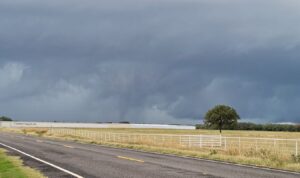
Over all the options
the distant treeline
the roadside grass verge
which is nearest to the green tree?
the distant treeline

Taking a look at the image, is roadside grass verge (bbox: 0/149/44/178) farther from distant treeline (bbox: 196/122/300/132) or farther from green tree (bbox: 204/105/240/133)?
distant treeline (bbox: 196/122/300/132)

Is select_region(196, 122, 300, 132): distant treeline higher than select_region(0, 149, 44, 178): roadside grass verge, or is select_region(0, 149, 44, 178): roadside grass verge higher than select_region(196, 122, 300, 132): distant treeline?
select_region(196, 122, 300, 132): distant treeline

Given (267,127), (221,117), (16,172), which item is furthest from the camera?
(267,127)

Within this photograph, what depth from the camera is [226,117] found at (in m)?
124

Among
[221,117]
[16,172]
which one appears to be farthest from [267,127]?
[16,172]

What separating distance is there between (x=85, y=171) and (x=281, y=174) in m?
7.29

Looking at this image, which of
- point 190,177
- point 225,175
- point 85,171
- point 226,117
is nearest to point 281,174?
point 225,175

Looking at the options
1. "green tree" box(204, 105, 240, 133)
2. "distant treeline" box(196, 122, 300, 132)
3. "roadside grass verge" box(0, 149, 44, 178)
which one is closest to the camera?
"roadside grass verge" box(0, 149, 44, 178)

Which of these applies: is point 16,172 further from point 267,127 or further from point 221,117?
point 267,127

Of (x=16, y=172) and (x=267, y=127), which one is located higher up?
(x=267, y=127)

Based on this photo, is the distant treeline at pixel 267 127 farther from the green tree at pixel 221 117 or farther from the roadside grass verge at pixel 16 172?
the roadside grass verge at pixel 16 172

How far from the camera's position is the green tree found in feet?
406

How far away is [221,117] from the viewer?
124 meters

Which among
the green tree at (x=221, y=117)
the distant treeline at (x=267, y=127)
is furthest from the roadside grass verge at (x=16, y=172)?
the distant treeline at (x=267, y=127)
